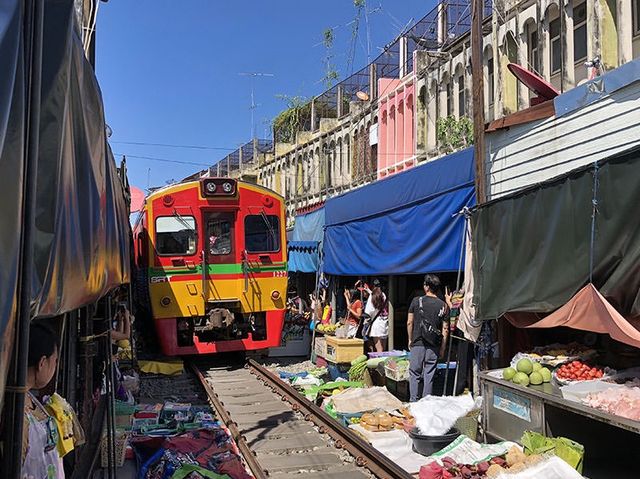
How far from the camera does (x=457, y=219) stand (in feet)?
27.0

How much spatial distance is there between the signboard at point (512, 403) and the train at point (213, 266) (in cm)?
568

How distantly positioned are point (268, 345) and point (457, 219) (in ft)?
16.0

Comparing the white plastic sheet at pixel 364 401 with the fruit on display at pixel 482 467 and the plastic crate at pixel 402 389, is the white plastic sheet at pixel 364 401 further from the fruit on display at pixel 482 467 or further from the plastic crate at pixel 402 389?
the fruit on display at pixel 482 467

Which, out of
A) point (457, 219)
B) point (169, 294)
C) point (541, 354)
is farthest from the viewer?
point (169, 294)

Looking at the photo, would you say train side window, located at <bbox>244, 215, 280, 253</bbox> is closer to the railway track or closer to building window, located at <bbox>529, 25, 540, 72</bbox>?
the railway track

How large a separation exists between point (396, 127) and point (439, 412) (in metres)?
10.9

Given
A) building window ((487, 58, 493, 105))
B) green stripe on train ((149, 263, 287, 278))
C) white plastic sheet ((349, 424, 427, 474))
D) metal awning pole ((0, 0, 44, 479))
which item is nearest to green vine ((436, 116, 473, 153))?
building window ((487, 58, 493, 105))

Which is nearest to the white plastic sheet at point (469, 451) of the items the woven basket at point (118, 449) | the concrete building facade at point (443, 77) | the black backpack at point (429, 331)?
the black backpack at point (429, 331)

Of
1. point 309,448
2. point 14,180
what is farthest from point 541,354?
point 14,180

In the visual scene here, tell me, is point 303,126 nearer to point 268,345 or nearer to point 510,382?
point 268,345

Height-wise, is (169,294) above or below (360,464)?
above

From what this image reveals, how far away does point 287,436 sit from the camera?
7230mm

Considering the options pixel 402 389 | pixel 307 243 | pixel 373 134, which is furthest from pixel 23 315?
pixel 373 134

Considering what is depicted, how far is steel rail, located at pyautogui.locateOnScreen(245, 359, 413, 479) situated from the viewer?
5.66m
